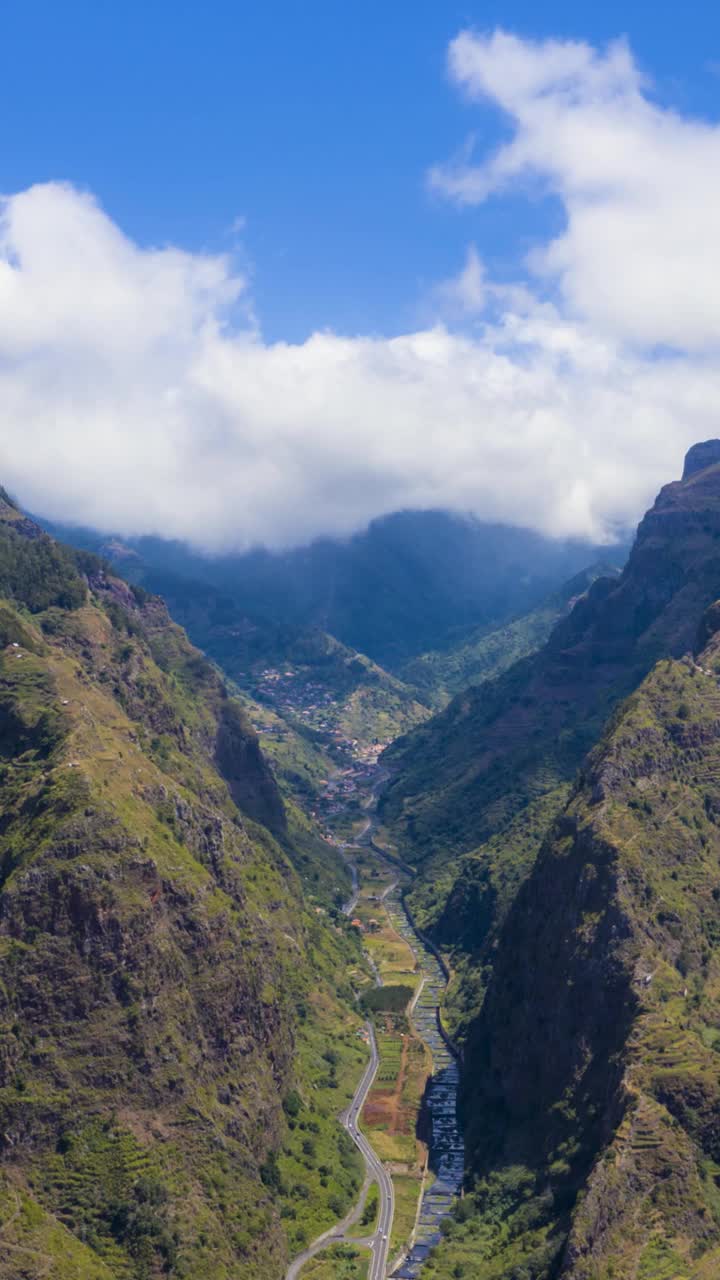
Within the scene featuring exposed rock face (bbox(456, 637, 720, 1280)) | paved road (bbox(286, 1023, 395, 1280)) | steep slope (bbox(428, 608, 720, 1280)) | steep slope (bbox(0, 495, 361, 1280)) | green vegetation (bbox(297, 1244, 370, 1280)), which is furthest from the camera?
paved road (bbox(286, 1023, 395, 1280))

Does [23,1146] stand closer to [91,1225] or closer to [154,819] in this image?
[91,1225]

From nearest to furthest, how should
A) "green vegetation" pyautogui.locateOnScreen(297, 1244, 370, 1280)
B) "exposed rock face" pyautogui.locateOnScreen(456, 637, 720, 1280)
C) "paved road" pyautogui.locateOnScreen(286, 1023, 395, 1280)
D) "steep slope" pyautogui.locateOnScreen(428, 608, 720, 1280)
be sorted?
1. "exposed rock face" pyautogui.locateOnScreen(456, 637, 720, 1280)
2. "steep slope" pyautogui.locateOnScreen(428, 608, 720, 1280)
3. "green vegetation" pyautogui.locateOnScreen(297, 1244, 370, 1280)
4. "paved road" pyautogui.locateOnScreen(286, 1023, 395, 1280)

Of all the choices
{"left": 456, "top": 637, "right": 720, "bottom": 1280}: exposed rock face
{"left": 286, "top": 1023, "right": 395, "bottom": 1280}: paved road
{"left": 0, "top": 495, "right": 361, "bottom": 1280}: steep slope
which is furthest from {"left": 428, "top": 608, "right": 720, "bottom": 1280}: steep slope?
{"left": 0, "top": 495, "right": 361, "bottom": 1280}: steep slope

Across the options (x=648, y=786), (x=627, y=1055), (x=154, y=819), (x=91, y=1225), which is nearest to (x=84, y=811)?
(x=154, y=819)

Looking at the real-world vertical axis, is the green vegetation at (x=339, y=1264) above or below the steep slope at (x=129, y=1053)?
below

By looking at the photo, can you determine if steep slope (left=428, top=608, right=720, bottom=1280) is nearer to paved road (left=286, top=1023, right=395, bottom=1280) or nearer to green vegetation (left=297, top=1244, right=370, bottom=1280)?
paved road (left=286, top=1023, right=395, bottom=1280)

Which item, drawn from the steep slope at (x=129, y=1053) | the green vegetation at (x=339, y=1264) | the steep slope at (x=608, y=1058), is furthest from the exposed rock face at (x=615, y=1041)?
the steep slope at (x=129, y=1053)

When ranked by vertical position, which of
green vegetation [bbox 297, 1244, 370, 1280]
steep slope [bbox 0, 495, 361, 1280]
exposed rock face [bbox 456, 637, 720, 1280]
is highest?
exposed rock face [bbox 456, 637, 720, 1280]

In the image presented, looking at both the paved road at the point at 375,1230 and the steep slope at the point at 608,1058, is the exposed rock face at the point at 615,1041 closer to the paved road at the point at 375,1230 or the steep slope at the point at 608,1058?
the steep slope at the point at 608,1058
